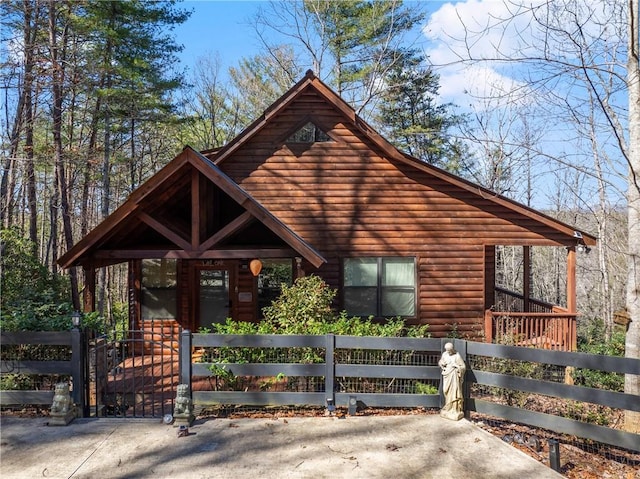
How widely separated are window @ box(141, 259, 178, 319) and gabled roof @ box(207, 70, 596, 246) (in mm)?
2949

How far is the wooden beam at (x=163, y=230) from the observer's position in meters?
7.55

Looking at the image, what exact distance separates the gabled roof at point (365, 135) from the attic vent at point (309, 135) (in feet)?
2.25

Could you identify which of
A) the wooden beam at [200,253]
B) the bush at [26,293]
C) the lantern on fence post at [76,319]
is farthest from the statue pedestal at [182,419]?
the wooden beam at [200,253]

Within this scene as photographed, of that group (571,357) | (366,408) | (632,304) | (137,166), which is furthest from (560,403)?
(137,166)

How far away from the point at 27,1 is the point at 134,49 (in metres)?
4.47

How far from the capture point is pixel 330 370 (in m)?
5.91

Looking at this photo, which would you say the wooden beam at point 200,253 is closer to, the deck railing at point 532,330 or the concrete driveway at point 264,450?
the concrete driveway at point 264,450

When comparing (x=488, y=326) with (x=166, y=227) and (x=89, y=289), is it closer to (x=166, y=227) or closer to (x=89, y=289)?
(x=166, y=227)

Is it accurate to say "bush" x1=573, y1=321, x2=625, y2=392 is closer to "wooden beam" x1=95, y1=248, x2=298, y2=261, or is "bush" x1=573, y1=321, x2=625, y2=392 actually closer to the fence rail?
the fence rail

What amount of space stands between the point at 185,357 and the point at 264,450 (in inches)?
67.9

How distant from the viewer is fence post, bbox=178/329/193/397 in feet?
18.8

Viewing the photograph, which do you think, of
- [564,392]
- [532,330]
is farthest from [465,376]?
[532,330]

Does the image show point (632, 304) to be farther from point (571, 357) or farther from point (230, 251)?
point (230, 251)

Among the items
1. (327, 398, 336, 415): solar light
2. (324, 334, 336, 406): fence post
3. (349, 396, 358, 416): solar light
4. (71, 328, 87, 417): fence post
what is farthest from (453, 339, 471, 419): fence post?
(71, 328, 87, 417): fence post
